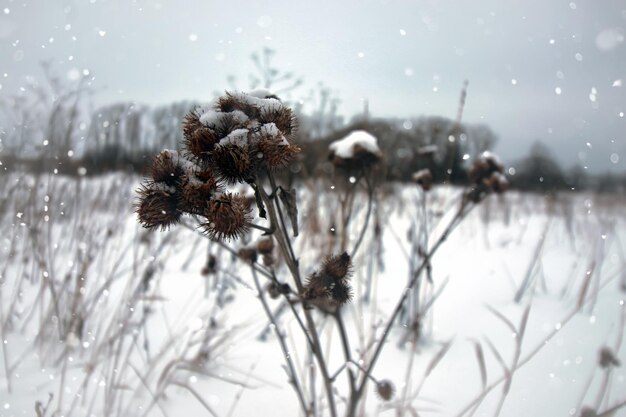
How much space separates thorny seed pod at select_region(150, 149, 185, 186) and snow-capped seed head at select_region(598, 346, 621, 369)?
1225mm

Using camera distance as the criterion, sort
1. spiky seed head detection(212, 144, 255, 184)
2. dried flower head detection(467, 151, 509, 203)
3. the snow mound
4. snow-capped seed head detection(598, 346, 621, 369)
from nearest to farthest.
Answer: spiky seed head detection(212, 144, 255, 184) < snow-capped seed head detection(598, 346, 621, 369) < the snow mound < dried flower head detection(467, 151, 509, 203)

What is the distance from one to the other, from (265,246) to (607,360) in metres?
1.00

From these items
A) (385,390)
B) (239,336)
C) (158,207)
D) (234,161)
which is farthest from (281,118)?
(239,336)

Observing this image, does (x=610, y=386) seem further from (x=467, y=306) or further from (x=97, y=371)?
(x=97, y=371)

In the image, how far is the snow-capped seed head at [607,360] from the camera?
1174 mm

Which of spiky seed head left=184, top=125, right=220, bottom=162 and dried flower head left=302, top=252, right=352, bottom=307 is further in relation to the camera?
dried flower head left=302, top=252, right=352, bottom=307

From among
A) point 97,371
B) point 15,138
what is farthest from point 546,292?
point 15,138

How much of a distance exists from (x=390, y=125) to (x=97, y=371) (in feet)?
5.03

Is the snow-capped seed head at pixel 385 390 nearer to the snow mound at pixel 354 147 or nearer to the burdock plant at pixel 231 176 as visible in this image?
the burdock plant at pixel 231 176

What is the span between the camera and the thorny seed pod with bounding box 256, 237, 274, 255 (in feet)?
3.39

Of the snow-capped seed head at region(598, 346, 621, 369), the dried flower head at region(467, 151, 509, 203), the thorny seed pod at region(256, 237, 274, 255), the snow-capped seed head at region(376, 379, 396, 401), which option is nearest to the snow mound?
the thorny seed pod at region(256, 237, 274, 255)

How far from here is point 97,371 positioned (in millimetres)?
1449

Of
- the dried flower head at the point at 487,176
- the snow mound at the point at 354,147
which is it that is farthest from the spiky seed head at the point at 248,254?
the dried flower head at the point at 487,176

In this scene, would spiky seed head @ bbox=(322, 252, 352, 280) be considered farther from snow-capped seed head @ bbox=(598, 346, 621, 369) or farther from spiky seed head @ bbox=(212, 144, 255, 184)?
snow-capped seed head @ bbox=(598, 346, 621, 369)
